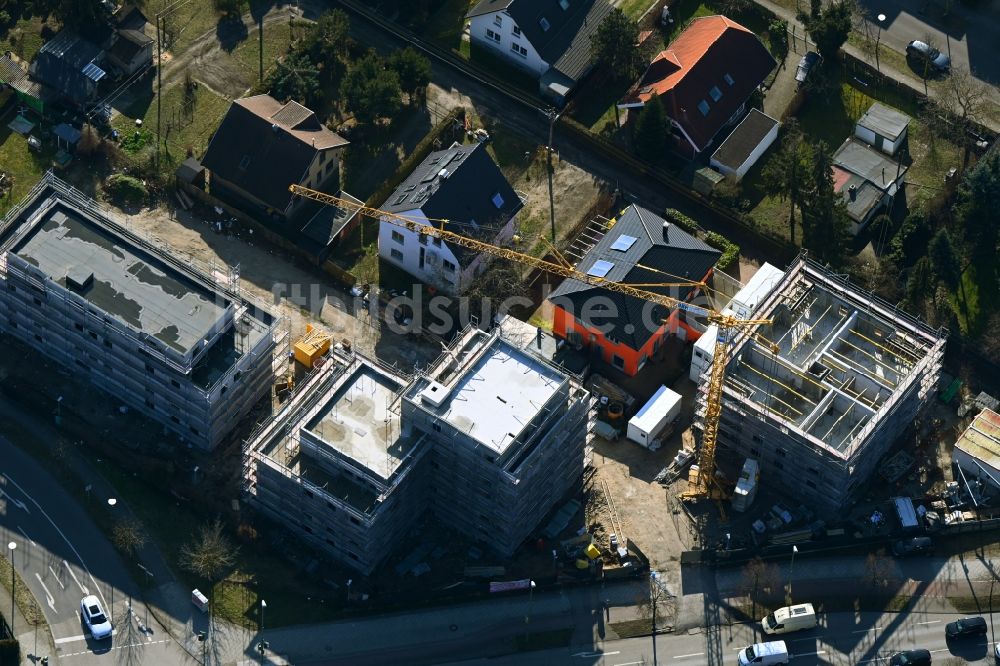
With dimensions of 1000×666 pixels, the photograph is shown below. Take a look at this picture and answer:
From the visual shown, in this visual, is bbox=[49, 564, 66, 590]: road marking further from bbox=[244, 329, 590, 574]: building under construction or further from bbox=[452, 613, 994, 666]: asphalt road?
bbox=[452, 613, 994, 666]: asphalt road

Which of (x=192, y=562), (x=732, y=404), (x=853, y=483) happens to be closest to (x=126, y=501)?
(x=192, y=562)

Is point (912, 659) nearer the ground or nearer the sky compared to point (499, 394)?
nearer the ground

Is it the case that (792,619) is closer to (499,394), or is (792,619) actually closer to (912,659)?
(912,659)

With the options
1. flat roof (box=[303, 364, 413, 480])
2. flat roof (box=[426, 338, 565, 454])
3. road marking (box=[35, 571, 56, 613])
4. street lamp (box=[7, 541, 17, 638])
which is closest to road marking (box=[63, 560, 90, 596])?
road marking (box=[35, 571, 56, 613])

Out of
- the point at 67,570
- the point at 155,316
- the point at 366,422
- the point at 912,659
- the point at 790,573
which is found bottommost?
the point at 912,659

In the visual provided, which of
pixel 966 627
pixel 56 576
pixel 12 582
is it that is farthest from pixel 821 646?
pixel 12 582

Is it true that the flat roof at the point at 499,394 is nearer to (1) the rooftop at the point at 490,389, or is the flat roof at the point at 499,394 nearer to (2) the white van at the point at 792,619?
(1) the rooftop at the point at 490,389
